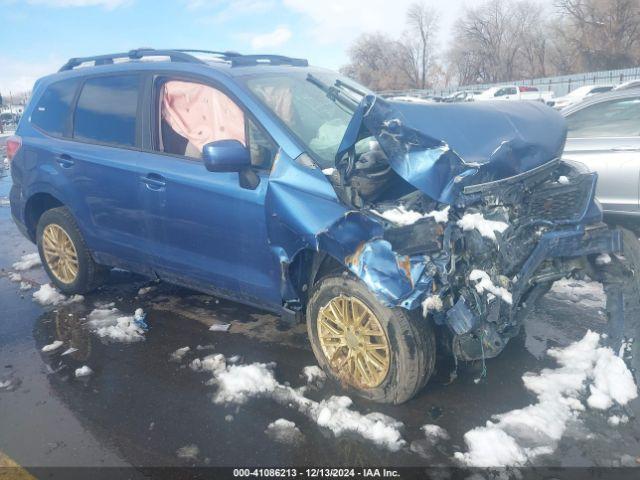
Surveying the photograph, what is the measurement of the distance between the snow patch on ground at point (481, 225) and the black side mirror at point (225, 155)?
1402 millimetres

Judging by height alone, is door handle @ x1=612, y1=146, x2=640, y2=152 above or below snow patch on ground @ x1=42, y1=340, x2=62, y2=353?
above

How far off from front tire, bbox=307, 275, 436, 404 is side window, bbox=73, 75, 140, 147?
2.13 metres

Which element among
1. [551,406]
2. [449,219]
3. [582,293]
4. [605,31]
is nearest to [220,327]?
[449,219]

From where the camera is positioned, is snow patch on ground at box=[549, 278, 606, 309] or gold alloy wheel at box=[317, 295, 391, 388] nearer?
gold alloy wheel at box=[317, 295, 391, 388]

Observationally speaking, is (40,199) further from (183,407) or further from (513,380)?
(513,380)

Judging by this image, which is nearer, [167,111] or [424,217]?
[424,217]

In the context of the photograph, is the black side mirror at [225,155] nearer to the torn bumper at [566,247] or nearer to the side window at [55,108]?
the torn bumper at [566,247]

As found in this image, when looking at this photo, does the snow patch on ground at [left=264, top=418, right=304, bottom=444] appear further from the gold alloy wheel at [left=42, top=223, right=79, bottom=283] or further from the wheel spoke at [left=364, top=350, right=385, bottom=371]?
the gold alloy wheel at [left=42, top=223, right=79, bottom=283]

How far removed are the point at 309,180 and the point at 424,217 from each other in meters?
0.76

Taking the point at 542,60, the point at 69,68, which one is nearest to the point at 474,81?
the point at 542,60

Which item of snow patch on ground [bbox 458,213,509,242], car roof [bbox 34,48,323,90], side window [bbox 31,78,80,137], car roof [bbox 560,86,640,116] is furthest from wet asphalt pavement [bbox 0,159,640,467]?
car roof [bbox 560,86,640,116]

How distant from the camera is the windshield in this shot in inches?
141

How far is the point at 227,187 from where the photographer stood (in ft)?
11.9

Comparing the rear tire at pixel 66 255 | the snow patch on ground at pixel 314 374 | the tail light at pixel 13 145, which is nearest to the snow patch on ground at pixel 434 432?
the snow patch on ground at pixel 314 374
